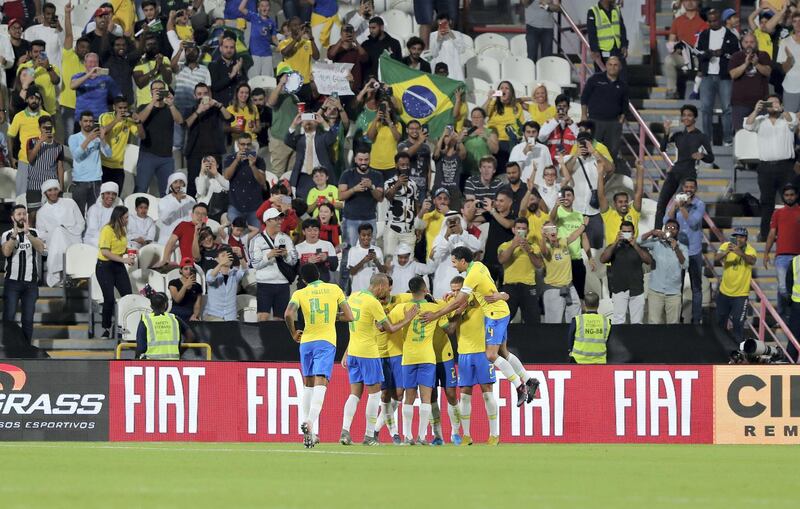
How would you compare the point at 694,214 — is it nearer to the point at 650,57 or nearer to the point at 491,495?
the point at 650,57

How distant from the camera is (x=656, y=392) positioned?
22.1 m

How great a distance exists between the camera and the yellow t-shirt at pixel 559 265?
2392 centimetres

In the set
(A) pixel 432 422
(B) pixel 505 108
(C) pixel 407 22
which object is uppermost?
(C) pixel 407 22

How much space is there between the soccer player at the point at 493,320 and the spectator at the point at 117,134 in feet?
23.7

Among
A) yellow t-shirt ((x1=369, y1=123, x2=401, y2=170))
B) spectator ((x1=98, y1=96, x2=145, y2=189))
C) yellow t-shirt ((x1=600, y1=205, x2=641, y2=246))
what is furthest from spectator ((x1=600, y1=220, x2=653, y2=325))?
spectator ((x1=98, y1=96, x2=145, y2=189))

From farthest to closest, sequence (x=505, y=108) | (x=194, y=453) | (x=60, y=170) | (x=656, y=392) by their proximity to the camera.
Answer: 1. (x=505, y=108)
2. (x=60, y=170)
3. (x=656, y=392)
4. (x=194, y=453)

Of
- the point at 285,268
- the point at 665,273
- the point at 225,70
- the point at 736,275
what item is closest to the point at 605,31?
the point at 665,273

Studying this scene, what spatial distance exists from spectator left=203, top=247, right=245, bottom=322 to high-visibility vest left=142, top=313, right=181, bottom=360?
4.51 feet

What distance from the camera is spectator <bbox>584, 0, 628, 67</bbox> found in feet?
93.8

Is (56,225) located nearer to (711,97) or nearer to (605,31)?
(605,31)

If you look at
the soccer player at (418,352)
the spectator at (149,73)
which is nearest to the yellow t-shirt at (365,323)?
the soccer player at (418,352)

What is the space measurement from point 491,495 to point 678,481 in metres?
2.45

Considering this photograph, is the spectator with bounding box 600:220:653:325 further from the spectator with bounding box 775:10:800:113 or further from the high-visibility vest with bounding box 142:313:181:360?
the high-visibility vest with bounding box 142:313:181:360

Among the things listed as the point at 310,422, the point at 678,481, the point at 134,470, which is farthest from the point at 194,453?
the point at 678,481
